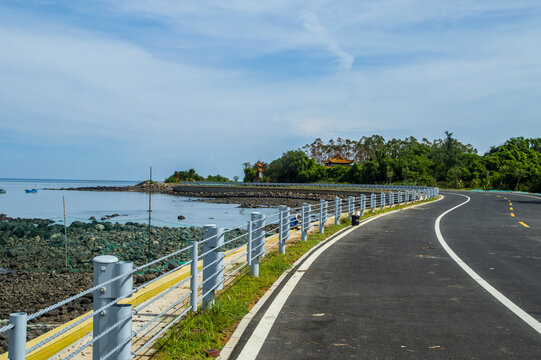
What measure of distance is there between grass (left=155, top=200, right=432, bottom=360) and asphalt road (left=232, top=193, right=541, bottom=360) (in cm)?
34

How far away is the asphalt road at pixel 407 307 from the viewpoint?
5.22 m

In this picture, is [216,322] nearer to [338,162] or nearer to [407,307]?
[407,307]

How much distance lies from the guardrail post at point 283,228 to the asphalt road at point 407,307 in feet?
3.95

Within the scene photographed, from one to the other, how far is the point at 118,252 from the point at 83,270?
15.0 feet

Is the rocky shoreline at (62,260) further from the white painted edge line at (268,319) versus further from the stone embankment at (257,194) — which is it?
the stone embankment at (257,194)

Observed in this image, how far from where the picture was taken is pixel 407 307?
6973 millimetres

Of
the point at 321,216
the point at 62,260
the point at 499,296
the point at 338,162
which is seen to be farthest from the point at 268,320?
the point at 338,162

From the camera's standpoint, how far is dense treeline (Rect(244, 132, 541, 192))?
8800 centimetres

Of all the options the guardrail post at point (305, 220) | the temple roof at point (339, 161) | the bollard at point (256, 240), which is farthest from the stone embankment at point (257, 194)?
the bollard at point (256, 240)

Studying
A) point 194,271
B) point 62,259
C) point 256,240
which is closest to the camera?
point 194,271

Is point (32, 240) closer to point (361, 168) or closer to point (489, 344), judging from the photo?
point (489, 344)

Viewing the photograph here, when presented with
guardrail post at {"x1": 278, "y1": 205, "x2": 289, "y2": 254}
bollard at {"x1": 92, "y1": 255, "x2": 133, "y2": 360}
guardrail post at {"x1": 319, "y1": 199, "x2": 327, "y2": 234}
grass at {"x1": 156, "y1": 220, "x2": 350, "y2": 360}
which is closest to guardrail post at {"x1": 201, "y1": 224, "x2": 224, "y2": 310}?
grass at {"x1": 156, "y1": 220, "x2": 350, "y2": 360}

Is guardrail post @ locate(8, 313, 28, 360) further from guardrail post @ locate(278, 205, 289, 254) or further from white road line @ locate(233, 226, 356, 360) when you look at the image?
guardrail post @ locate(278, 205, 289, 254)

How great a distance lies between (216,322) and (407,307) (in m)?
3.01
